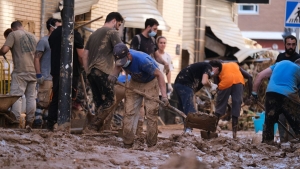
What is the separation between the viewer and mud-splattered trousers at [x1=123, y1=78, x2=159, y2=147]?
10562 millimetres

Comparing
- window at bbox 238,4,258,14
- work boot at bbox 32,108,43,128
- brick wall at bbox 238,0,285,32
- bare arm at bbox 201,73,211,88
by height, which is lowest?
work boot at bbox 32,108,43,128

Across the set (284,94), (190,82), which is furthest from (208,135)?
(284,94)

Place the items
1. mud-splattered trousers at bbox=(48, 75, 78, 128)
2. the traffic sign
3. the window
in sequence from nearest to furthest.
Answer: mud-splattered trousers at bbox=(48, 75, 78, 128)
the traffic sign
the window

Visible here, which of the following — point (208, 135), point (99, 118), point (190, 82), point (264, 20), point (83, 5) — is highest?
point (264, 20)

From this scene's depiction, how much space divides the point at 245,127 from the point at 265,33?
96.6 ft

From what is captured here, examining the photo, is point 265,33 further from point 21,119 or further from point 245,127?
point 21,119

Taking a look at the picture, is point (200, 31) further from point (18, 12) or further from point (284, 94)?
point (284, 94)

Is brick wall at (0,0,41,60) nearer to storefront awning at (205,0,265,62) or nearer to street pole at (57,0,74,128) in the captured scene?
street pole at (57,0,74,128)

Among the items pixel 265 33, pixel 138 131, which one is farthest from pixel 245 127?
pixel 265 33

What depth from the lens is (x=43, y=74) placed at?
12.8 m

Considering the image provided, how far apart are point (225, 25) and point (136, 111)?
16369 mm

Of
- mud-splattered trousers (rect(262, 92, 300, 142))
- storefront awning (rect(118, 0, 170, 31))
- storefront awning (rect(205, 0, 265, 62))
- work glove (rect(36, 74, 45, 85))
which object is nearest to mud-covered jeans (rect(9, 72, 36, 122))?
work glove (rect(36, 74, 45, 85))

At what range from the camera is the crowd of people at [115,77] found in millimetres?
10555

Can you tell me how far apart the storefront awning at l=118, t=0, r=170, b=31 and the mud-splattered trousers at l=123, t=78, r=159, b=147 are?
7.99 meters
